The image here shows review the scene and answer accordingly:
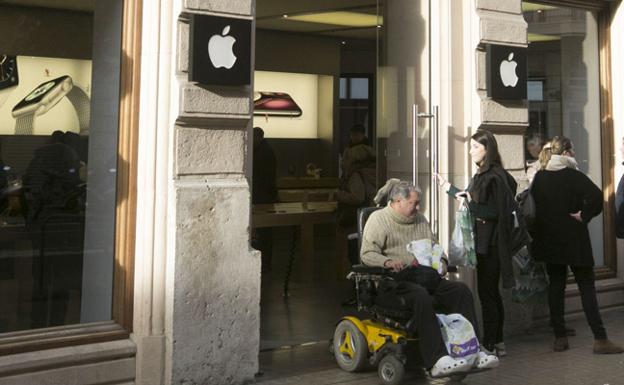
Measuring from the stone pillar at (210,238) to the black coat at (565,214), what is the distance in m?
2.79

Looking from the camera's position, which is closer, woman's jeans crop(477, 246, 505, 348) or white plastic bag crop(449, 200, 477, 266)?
white plastic bag crop(449, 200, 477, 266)

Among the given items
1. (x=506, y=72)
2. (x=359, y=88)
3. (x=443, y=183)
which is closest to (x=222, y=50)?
(x=443, y=183)

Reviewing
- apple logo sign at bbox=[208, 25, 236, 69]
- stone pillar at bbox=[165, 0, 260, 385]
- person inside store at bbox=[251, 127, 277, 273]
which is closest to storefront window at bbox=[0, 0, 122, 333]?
stone pillar at bbox=[165, 0, 260, 385]

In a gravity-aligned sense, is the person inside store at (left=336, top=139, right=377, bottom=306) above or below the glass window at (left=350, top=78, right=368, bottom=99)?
below

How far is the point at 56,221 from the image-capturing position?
6.38 meters

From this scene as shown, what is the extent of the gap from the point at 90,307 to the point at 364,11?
9278 millimetres

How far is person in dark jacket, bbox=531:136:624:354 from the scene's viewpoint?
7.80 meters

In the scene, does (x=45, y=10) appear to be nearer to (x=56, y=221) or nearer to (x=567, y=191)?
(x=56, y=221)

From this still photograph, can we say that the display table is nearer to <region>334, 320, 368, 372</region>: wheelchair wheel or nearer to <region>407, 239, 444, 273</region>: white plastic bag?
<region>334, 320, 368, 372</region>: wheelchair wheel

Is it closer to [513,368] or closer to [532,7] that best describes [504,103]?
[532,7]

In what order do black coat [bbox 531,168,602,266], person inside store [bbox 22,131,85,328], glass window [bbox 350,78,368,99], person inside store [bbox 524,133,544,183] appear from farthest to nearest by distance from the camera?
glass window [bbox 350,78,368,99]
person inside store [bbox 524,133,544,183]
black coat [bbox 531,168,602,266]
person inside store [bbox 22,131,85,328]

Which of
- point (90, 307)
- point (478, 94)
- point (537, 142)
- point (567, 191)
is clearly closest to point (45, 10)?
point (90, 307)

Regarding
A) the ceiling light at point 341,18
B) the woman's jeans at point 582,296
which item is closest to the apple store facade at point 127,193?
the woman's jeans at point 582,296

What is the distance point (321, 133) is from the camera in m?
17.8
